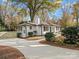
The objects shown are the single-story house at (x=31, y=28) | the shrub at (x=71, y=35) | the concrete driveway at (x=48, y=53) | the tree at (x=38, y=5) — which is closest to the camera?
the concrete driveway at (x=48, y=53)

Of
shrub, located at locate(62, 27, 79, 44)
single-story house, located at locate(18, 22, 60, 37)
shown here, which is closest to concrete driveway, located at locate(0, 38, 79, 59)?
shrub, located at locate(62, 27, 79, 44)

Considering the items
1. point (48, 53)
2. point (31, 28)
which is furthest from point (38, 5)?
point (48, 53)

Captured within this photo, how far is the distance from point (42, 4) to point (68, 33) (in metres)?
28.5

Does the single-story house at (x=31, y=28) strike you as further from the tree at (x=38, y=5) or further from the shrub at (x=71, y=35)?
the shrub at (x=71, y=35)

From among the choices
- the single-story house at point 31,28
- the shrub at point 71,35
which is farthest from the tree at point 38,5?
the shrub at point 71,35

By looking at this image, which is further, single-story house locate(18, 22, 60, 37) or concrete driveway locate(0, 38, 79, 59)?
single-story house locate(18, 22, 60, 37)

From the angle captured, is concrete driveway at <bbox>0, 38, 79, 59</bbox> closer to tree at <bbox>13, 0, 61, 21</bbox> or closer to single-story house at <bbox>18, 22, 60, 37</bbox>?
single-story house at <bbox>18, 22, 60, 37</bbox>

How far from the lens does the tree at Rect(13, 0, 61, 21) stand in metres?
47.5

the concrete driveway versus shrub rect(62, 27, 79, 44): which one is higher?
shrub rect(62, 27, 79, 44)

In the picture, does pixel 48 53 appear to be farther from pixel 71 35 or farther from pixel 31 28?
pixel 31 28

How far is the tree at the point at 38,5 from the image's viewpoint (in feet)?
156

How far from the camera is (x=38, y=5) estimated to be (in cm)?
4831

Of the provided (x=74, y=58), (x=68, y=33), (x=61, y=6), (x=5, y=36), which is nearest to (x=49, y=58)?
(x=74, y=58)

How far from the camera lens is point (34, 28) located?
42406 millimetres
